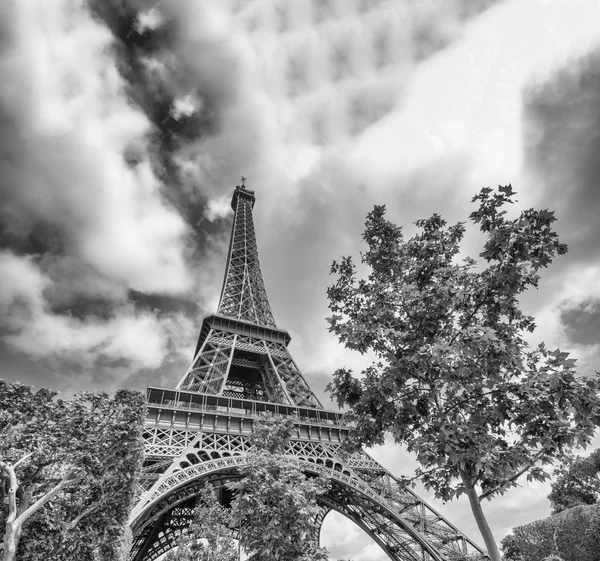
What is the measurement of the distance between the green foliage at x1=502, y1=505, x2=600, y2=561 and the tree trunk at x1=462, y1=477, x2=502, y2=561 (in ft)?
102

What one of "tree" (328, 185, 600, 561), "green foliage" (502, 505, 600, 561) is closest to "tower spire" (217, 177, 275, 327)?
"green foliage" (502, 505, 600, 561)

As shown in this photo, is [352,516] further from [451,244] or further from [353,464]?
[451,244]

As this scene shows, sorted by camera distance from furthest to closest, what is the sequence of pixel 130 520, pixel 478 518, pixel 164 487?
pixel 164 487 → pixel 130 520 → pixel 478 518

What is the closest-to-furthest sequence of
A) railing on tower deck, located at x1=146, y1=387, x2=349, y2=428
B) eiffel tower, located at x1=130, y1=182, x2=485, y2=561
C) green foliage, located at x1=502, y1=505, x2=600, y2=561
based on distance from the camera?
eiffel tower, located at x1=130, y1=182, x2=485, y2=561 → railing on tower deck, located at x1=146, y1=387, x2=349, y2=428 → green foliage, located at x1=502, y1=505, x2=600, y2=561

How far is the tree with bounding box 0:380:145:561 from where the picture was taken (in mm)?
14469

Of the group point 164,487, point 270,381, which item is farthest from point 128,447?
point 270,381

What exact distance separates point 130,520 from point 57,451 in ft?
19.9

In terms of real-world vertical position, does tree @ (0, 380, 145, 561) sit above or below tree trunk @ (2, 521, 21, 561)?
above

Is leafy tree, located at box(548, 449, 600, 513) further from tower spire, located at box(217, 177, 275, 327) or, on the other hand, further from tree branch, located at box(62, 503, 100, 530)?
tree branch, located at box(62, 503, 100, 530)

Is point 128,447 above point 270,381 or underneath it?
underneath

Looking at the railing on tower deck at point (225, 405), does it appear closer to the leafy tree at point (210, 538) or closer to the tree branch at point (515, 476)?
the leafy tree at point (210, 538)

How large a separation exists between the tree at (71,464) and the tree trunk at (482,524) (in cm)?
1359

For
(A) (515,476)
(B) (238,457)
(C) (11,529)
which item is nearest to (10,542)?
(C) (11,529)

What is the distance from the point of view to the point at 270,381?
38.0 metres
